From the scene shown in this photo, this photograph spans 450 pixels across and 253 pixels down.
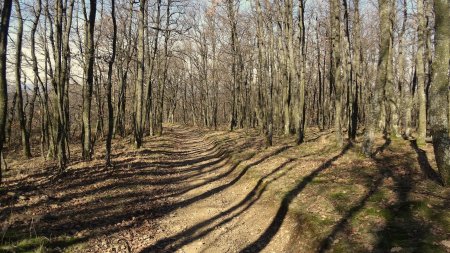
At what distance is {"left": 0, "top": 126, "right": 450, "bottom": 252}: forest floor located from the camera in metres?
6.47

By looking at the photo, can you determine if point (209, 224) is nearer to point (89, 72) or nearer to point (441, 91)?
point (441, 91)

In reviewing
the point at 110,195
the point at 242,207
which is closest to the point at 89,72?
the point at 110,195

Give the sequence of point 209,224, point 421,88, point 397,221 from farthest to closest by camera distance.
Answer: point 421,88 → point 209,224 → point 397,221

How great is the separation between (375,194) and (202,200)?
4844 mm

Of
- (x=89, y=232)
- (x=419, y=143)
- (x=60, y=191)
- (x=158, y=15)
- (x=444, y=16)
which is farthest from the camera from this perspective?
(x=158, y=15)

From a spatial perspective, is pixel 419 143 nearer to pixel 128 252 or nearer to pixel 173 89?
pixel 128 252

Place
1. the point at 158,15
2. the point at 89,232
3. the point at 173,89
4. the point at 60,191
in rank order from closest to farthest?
the point at 89,232 < the point at 60,191 < the point at 158,15 < the point at 173,89

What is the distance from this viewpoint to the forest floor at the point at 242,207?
6.47 metres

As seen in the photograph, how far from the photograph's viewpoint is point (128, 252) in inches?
257

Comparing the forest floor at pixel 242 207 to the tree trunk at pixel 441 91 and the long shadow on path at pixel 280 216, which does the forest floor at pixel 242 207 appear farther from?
the tree trunk at pixel 441 91

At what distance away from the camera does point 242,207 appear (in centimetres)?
965

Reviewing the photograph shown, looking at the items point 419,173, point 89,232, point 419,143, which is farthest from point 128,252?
point 419,143

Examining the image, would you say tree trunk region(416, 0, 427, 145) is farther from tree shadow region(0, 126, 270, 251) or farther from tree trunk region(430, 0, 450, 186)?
tree trunk region(430, 0, 450, 186)

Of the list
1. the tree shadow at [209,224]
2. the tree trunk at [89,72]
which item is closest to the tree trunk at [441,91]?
the tree shadow at [209,224]
